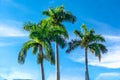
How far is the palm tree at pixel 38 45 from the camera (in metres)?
79.0

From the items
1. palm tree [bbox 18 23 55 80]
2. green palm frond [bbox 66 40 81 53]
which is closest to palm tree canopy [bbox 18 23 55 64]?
palm tree [bbox 18 23 55 80]

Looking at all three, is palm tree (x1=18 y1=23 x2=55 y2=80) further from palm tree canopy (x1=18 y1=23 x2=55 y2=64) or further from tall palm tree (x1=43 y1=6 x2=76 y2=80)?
tall palm tree (x1=43 y1=6 x2=76 y2=80)

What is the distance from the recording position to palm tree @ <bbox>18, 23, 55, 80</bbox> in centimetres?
7900

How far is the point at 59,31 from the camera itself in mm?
84062

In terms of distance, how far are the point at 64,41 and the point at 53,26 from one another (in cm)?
306

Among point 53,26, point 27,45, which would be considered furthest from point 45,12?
point 27,45

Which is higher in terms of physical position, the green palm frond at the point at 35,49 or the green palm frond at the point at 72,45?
the green palm frond at the point at 72,45

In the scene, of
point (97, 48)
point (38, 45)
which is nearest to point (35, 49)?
point (38, 45)

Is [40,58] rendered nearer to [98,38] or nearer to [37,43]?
[37,43]

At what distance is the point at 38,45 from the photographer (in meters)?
81.9

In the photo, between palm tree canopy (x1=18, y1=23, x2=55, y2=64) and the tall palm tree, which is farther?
the tall palm tree

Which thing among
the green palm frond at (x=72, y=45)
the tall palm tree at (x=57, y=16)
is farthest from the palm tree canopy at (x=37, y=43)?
the green palm frond at (x=72, y=45)

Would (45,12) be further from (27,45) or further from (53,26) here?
(27,45)

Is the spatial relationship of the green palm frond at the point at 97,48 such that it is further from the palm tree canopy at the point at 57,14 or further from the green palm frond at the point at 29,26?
the green palm frond at the point at 29,26
